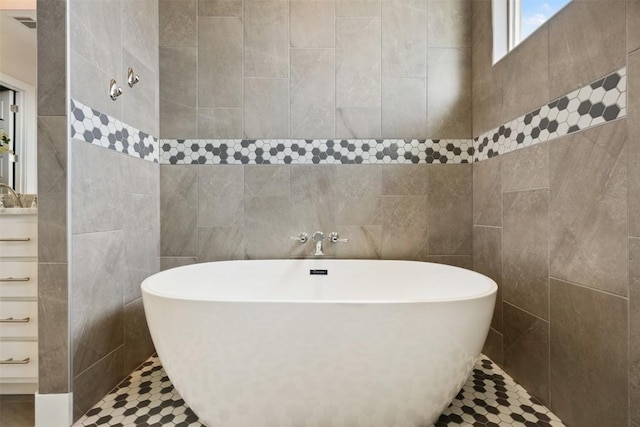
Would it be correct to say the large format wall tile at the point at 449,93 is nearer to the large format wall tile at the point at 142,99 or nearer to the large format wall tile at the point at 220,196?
the large format wall tile at the point at 220,196

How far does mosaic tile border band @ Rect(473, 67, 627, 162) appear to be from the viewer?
1.02 meters

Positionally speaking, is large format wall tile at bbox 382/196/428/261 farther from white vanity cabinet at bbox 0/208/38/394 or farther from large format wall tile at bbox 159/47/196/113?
white vanity cabinet at bbox 0/208/38/394

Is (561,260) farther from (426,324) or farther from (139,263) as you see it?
(139,263)

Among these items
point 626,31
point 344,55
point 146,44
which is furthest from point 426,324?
point 146,44

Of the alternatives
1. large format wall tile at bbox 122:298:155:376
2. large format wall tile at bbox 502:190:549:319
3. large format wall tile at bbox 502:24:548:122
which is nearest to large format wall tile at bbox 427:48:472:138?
large format wall tile at bbox 502:24:548:122

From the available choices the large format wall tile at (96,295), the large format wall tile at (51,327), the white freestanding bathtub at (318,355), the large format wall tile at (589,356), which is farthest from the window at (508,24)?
the large format wall tile at (51,327)

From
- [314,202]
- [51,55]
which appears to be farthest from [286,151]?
[51,55]

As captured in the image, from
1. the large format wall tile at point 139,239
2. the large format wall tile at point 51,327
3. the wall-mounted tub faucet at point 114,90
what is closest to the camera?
the large format wall tile at point 51,327

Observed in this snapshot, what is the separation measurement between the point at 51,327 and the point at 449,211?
6.99 feet

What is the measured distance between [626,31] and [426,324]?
46.1 inches

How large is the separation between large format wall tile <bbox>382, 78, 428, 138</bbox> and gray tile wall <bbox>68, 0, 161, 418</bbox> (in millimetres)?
1267

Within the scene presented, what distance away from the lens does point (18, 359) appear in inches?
51.7

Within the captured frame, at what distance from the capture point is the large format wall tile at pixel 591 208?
994mm

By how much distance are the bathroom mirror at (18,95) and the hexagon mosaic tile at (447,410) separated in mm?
1261
